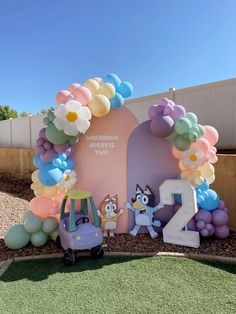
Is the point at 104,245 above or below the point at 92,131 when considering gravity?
below

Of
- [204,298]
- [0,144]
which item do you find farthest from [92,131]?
[0,144]

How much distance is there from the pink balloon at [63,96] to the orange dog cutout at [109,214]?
1.88m

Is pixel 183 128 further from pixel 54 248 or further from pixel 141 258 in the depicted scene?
pixel 54 248

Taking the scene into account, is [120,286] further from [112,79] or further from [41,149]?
[112,79]

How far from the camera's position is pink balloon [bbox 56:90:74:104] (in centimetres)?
447

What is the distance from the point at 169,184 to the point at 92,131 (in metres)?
1.69

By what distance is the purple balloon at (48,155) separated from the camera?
4.51 metres

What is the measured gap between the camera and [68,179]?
16.0 feet

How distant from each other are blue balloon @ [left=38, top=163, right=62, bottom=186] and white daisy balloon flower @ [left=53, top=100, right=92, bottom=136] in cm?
65

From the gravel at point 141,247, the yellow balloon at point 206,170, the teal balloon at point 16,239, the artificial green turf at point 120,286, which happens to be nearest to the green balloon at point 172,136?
the yellow balloon at point 206,170

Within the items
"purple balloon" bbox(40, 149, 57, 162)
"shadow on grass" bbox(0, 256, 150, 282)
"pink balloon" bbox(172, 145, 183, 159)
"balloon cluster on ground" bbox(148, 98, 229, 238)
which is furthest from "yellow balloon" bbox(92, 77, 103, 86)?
"shadow on grass" bbox(0, 256, 150, 282)

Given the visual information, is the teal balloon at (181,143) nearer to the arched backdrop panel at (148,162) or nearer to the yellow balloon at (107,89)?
the arched backdrop panel at (148,162)

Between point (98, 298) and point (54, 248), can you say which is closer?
point (98, 298)

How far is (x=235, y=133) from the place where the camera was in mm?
6859
